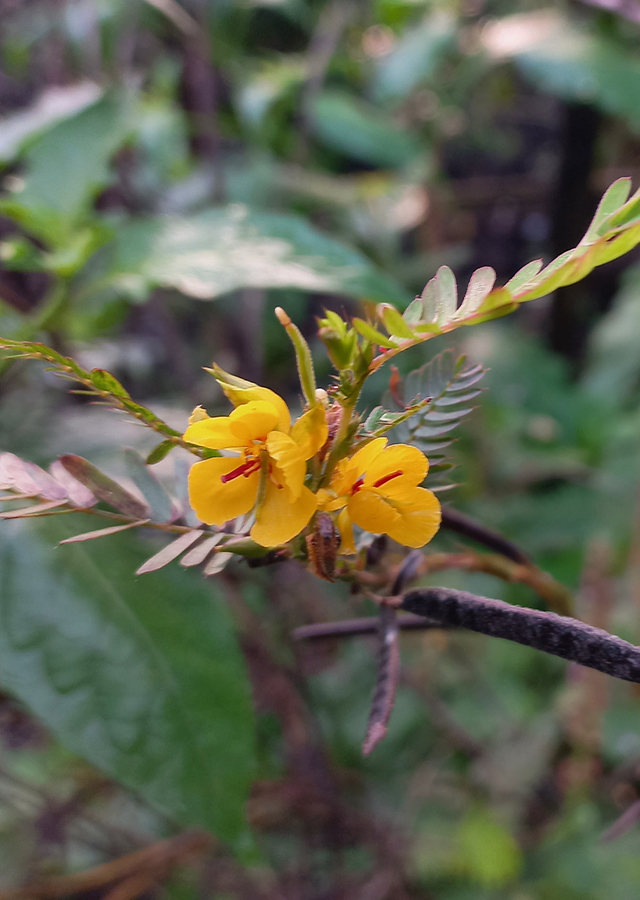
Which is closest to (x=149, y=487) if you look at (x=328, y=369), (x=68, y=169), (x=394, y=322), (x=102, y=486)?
(x=102, y=486)

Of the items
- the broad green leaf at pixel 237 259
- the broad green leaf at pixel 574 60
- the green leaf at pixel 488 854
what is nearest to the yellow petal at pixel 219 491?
the broad green leaf at pixel 237 259

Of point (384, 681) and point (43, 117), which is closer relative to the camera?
point (384, 681)

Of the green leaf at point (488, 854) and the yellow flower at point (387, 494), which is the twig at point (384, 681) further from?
the green leaf at point (488, 854)

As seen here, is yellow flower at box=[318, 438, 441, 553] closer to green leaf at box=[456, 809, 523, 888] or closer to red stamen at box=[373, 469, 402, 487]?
red stamen at box=[373, 469, 402, 487]

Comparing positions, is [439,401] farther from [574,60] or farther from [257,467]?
[574,60]

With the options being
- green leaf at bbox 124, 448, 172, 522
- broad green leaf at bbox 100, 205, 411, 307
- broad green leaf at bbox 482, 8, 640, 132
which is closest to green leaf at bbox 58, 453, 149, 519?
green leaf at bbox 124, 448, 172, 522

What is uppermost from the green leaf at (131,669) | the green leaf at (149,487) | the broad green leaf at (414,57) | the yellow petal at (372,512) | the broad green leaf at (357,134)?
the broad green leaf at (414,57)
